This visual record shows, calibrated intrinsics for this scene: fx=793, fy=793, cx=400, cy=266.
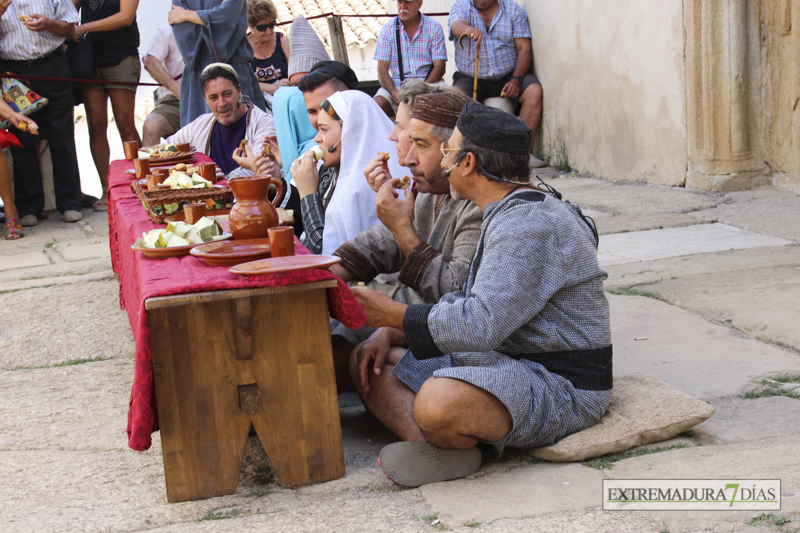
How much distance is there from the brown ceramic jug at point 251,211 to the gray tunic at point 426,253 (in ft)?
1.48

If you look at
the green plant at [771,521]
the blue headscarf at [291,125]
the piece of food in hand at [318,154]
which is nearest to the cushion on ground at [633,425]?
the green plant at [771,521]

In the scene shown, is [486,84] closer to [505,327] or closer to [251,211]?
[251,211]

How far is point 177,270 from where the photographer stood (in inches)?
89.4

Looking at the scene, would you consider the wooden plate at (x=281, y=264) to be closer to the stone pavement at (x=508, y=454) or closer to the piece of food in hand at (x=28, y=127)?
the stone pavement at (x=508, y=454)

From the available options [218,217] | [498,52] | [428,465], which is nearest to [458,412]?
[428,465]

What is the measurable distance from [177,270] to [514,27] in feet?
21.5

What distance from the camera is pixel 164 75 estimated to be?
7070 millimetres

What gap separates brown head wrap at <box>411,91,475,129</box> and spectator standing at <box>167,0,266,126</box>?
3838mm

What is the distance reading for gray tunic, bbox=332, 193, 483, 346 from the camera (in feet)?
8.61

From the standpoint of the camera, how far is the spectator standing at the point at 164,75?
708 cm

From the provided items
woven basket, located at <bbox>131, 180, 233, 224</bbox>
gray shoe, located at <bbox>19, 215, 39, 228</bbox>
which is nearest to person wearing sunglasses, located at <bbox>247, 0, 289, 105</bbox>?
gray shoe, located at <bbox>19, 215, 39, 228</bbox>

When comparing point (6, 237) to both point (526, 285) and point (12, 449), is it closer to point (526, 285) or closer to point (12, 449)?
point (12, 449)

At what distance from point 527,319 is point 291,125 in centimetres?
275

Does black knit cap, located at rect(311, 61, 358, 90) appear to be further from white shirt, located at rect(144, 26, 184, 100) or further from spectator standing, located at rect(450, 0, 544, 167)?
spectator standing, located at rect(450, 0, 544, 167)
